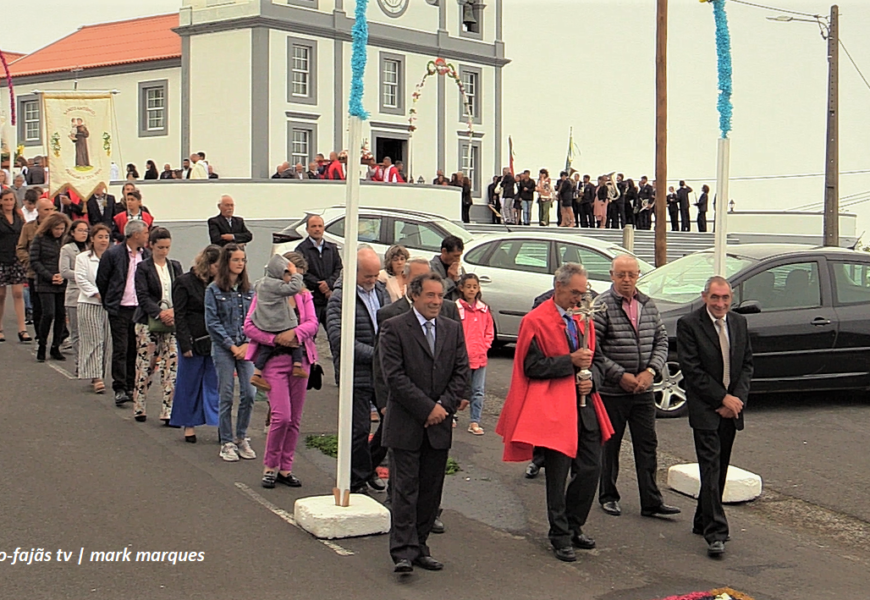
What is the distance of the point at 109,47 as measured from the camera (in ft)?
156

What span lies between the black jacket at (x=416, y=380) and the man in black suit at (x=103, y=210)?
1247cm

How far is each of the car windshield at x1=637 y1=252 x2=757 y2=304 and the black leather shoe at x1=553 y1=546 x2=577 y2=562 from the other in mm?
5864

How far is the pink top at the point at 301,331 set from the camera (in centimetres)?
888

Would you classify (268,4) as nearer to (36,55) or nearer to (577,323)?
(36,55)

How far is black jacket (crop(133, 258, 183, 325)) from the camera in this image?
1088 centimetres

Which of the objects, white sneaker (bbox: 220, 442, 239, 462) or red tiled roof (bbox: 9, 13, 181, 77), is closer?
white sneaker (bbox: 220, 442, 239, 462)

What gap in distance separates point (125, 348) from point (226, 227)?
388cm

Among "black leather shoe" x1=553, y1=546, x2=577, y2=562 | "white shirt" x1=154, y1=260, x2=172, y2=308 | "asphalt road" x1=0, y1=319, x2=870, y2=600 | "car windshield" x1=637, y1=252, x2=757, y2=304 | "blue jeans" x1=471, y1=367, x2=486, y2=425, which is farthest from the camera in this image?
"car windshield" x1=637, y1=252, x2=757, y2=304

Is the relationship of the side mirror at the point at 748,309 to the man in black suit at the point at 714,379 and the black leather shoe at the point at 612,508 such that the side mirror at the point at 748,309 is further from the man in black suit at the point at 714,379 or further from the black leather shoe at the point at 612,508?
the man in black suit at the point at 714,379

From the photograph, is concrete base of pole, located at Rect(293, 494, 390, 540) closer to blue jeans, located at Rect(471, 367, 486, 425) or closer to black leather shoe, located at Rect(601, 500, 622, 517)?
black leather shoe, located at Rect(601, 500, 622, 517)

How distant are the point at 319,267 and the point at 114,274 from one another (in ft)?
7.79

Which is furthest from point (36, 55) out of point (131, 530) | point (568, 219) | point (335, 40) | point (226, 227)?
point (131, 530)

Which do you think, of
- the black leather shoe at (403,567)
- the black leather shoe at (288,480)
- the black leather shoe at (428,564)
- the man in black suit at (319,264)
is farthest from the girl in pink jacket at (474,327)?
the black leather shoe at (403,567)

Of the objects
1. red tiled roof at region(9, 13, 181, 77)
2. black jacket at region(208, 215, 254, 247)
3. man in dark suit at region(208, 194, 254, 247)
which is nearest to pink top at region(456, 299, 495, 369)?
man in dark suit at region(208, 194, 254, 247)
